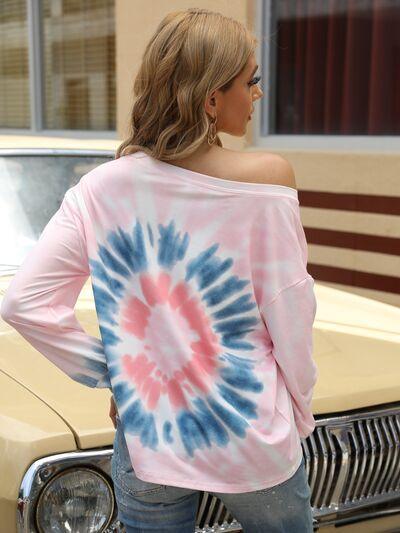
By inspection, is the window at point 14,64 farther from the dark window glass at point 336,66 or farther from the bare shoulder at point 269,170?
the bare shoulder at point 269,170

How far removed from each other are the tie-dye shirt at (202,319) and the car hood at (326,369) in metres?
0.56

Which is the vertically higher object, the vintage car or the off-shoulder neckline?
the off-shoulder neckline

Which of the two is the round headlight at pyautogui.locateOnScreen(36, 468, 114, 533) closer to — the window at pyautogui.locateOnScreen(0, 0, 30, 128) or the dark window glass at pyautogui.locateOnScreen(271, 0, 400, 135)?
the dark window glass at pyautogui.locateOnScreen(271, 0, 400, 135)

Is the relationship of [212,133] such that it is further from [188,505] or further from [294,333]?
[188,505]

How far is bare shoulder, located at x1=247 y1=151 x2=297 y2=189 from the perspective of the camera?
156cm

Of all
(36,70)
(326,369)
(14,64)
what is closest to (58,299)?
(326,369)

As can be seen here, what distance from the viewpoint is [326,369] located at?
256cm

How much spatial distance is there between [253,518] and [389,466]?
1.03 m

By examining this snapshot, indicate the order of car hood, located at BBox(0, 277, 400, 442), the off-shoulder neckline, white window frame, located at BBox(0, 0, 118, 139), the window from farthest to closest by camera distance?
the window < white window frame, located at BBox(0, 0, 118, 139) < car hood, located at BBox(0, 277, 400, 442) < the off-shoulder neckline

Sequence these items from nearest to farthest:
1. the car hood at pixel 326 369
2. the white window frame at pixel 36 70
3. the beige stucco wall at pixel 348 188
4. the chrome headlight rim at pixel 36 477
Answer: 1. the chrome headlight rim at pixel 36 477
2. the car hood at pixel 326 369
3. the beige stucco wall at pixel 348 188
4. the white window frame at pixel 36 70

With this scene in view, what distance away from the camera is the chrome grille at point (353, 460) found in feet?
7.90

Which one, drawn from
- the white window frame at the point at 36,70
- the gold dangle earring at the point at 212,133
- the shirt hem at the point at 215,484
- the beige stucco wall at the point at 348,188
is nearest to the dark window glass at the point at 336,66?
the beige stucco wall at the point at 348,188

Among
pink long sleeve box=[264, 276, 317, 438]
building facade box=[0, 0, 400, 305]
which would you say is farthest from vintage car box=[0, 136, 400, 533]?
building facade box=[0, 0, 400, 305]

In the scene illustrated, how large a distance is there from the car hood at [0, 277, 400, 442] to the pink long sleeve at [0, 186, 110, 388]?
0.43 m
